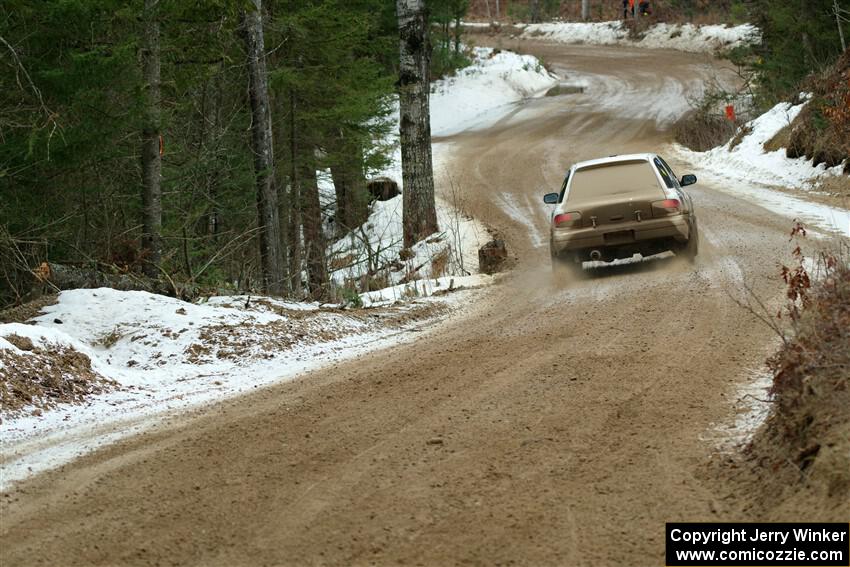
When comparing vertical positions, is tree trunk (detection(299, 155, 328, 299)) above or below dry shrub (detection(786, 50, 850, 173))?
below

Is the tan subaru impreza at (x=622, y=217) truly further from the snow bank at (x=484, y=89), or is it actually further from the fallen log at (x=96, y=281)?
the snow bank at (x=484, y=89)

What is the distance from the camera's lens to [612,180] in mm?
13562

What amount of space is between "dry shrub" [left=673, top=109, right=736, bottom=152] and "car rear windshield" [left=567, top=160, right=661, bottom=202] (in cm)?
1565

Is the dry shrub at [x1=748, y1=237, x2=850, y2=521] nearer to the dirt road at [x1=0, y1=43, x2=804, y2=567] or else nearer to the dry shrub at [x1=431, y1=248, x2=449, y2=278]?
the dirt road at [x1=0, y1=43, x2=804, y2=567]

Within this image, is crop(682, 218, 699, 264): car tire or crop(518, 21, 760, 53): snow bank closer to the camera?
crop(682, 218, 699, 264): car tire

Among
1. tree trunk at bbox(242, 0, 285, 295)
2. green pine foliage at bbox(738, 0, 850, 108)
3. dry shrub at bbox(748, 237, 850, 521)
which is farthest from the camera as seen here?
green pine foliage at bbox(738, 0, 850, 108)

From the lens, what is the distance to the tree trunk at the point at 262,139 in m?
15.8

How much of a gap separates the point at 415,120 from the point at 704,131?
14.8 metres

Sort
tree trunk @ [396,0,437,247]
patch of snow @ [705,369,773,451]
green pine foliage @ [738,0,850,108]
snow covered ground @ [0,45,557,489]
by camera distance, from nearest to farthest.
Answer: patch of snow @ [705,369,773,451]
snow covered ground @ [0,45,557,489]
tree trunk @ [396,0,437,247]
green pine foliage @ [738,0,850,108]

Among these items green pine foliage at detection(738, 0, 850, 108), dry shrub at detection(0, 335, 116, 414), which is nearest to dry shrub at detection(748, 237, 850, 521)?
dry shrub at detection(0, 335, 116, 414)

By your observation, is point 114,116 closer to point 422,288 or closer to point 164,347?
point 164,347

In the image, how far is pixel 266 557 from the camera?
15.0 ft

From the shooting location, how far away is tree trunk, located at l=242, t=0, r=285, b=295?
1584 cm

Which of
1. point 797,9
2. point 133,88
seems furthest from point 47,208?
point 797,9
